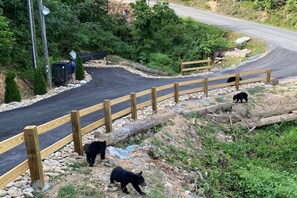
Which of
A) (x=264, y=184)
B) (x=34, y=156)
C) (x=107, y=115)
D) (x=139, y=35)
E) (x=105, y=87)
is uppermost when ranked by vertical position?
(x=139, y=35)

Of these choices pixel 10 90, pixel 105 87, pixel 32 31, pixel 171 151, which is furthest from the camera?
pixel 105 87

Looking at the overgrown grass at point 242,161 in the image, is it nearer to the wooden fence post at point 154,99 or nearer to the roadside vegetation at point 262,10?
the wooden fence post at point 154,99

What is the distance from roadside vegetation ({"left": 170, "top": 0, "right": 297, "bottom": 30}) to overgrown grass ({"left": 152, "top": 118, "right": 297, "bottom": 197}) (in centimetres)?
1923

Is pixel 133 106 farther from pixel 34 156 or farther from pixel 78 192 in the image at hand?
pixel 34 156

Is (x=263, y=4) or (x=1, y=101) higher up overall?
(x=263, y=4)

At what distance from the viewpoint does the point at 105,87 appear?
1569 cm

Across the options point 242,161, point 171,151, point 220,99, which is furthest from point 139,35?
point 171,151

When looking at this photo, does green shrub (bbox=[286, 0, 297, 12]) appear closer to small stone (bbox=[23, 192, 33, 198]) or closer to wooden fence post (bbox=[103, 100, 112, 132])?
wooden fence post (bbox=[103, 100, 112, 132])

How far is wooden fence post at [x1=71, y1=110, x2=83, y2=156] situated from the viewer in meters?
6.86

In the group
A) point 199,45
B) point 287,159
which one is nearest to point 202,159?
point 287,159

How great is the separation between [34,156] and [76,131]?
1543mm

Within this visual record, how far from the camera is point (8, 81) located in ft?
42.0

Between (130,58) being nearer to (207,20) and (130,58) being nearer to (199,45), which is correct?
(199,45)

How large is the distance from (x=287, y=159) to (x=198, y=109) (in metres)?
3.09
